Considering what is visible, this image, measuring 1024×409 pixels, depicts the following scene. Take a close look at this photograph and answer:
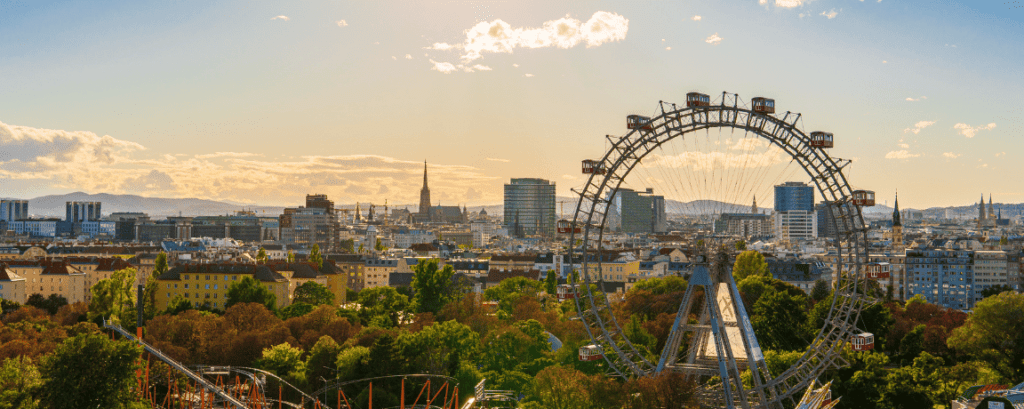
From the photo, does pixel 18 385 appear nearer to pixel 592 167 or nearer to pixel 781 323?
pixel 592 167

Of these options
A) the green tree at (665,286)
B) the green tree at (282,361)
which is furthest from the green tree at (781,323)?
the green tree at (282,361)

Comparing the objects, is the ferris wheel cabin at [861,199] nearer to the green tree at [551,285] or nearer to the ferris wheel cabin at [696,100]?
the ferris wheel cabin at [696,100]

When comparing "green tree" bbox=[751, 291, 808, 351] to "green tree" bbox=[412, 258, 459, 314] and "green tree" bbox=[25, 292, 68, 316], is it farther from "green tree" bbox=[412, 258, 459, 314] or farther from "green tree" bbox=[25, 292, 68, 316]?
"green tree" bbox=[25, 292, 68, 316]

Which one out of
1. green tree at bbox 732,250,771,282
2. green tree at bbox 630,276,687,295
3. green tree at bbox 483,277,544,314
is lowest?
green tree at bbox 483,277,544,314

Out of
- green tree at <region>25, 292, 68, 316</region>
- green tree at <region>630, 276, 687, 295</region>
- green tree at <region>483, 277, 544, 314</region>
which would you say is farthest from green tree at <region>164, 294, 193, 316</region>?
green tree at <region>630, 276, 687, 295</region>

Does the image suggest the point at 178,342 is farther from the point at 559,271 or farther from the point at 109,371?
the point at 559,271
